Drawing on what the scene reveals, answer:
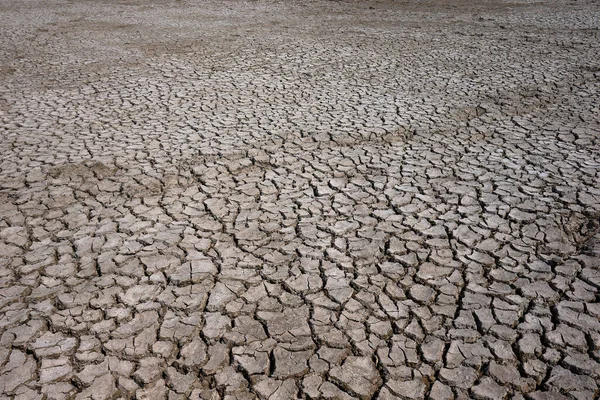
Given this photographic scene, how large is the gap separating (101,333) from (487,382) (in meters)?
1.51

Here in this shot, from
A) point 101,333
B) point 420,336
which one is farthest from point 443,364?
point 101,333

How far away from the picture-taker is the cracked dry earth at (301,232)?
1.88m

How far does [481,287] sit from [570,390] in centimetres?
59

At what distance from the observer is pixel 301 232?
2.68m

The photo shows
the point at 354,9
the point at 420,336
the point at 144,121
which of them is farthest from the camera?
the point at 354,9

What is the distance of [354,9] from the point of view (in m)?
9.74

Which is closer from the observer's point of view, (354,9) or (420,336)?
(420,336)

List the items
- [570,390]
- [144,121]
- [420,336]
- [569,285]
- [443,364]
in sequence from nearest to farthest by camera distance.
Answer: [570,390] → [443,364] → [420,336] → [569,285] → [144,121]

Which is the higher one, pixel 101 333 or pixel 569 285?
pixel 569 285

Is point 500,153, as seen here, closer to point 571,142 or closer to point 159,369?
point 571,142

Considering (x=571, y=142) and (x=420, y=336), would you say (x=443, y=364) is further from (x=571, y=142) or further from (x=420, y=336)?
(x=571, y=142)

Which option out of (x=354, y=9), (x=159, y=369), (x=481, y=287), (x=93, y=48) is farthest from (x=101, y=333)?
(x=354, y=9)

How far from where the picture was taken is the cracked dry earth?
1.88 m

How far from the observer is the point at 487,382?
71.0 inches
